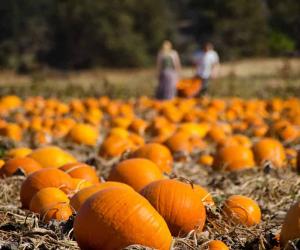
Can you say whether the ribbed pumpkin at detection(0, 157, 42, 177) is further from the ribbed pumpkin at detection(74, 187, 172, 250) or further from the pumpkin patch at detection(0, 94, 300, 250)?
the ribbed pumpkin at detection(74, 187, 172, 250)

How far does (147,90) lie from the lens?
19.3 m

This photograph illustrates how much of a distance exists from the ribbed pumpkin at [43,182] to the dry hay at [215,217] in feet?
0.45

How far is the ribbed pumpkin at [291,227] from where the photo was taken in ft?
9.32

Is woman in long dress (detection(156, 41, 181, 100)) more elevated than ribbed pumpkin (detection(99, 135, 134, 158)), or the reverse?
ribbed pumpkin (detection(99, 135, 134, 158))

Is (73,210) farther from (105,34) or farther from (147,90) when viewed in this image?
(105,34)

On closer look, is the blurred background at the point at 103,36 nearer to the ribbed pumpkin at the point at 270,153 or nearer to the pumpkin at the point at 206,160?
the pumpkin at the point at 206,160

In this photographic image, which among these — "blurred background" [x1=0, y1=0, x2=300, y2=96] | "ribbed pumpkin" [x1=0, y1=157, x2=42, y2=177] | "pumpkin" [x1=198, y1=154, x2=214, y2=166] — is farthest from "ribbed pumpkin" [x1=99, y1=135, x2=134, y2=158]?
"blurred background" [x1=0, y1=0, x2=300, y2=96]

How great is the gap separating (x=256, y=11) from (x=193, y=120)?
36979 mm

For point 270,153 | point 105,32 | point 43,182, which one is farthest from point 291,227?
point 105,32

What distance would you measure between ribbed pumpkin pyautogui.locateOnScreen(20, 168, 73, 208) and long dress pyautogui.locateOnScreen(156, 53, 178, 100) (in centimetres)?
1086

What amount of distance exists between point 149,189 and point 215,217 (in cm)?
43

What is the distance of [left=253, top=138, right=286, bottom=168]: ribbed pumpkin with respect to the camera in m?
6.32

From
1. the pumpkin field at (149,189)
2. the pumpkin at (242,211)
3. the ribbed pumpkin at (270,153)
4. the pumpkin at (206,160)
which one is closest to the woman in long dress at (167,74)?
the pumpkin field at (149,189)

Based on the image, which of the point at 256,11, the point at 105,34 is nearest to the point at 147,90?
the point at 105,34
